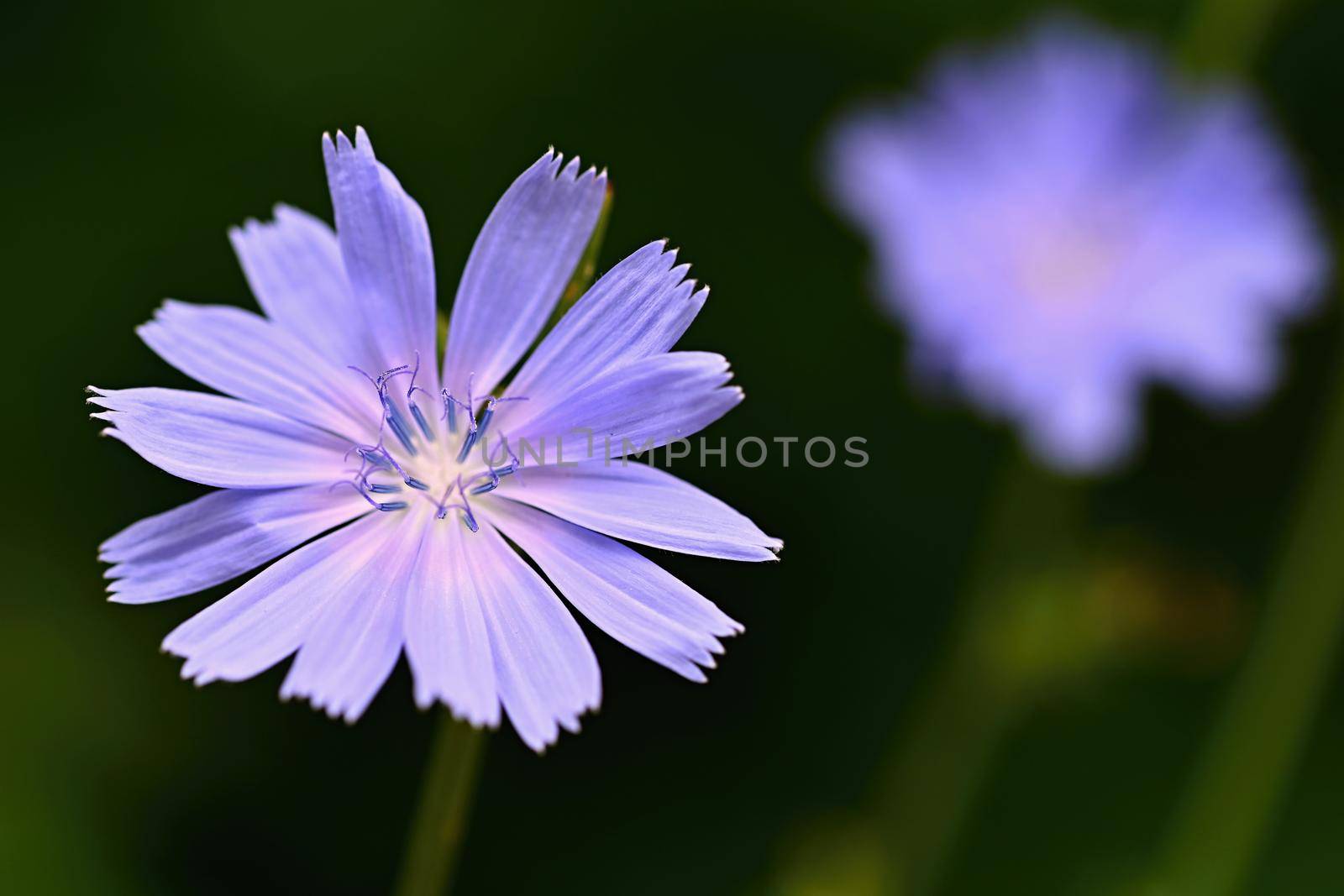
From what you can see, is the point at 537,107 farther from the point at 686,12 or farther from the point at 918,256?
the point at 918,256

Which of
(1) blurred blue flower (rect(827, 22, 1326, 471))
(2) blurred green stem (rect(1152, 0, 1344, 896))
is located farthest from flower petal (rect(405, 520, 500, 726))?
(1) blurred blue flower (rect(827, 22, 1326, 471))

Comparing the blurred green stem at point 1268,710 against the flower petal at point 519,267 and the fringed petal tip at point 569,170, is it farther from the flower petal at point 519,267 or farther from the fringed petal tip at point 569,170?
the fringed petal tip at point 569,170

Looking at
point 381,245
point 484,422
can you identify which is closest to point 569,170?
point 381,245

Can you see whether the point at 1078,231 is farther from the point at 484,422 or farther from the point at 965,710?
the point at 484,422

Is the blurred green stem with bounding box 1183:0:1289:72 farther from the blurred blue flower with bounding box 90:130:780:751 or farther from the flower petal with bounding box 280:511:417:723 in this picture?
the flower petal with bounding box 280:511:417:723

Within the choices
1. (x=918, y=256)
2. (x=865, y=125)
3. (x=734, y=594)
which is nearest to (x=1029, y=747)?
(x=734, y=594)

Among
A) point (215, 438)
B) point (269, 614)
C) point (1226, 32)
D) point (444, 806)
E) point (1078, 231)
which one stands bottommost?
point (444, 806)

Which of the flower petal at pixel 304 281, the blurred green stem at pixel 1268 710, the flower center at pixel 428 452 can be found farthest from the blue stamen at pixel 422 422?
the blurred green stem at pixel 1268 710
